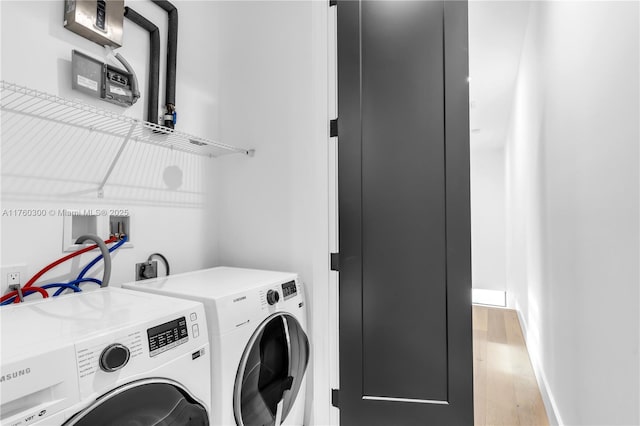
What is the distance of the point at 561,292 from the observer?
5.39 ft

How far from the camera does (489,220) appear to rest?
5684 millimetres

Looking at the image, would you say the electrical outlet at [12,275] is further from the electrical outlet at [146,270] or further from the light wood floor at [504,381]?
the light wood floor at [504,381]

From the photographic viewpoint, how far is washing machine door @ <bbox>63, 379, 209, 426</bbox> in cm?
66

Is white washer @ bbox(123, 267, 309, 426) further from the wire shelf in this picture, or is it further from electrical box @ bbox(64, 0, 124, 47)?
electrical box @ bbox(64, 0, 124, 47)

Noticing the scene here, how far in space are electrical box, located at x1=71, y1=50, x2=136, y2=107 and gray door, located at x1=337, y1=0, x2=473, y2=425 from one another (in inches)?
36.5

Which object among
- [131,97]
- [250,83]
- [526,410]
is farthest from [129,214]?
[526,410]

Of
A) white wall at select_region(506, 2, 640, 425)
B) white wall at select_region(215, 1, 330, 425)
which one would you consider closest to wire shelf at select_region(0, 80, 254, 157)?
white wall at select_region(215, 1, 330, 425)

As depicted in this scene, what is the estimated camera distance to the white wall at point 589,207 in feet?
2.90

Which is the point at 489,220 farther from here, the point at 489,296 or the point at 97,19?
the point at 97,19

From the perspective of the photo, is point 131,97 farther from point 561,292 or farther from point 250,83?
point 561,292

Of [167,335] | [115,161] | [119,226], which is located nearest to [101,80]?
[115,161]

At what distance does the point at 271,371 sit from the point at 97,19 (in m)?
1.47

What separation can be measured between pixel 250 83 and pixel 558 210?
177cm

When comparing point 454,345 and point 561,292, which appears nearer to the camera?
point 454,345
